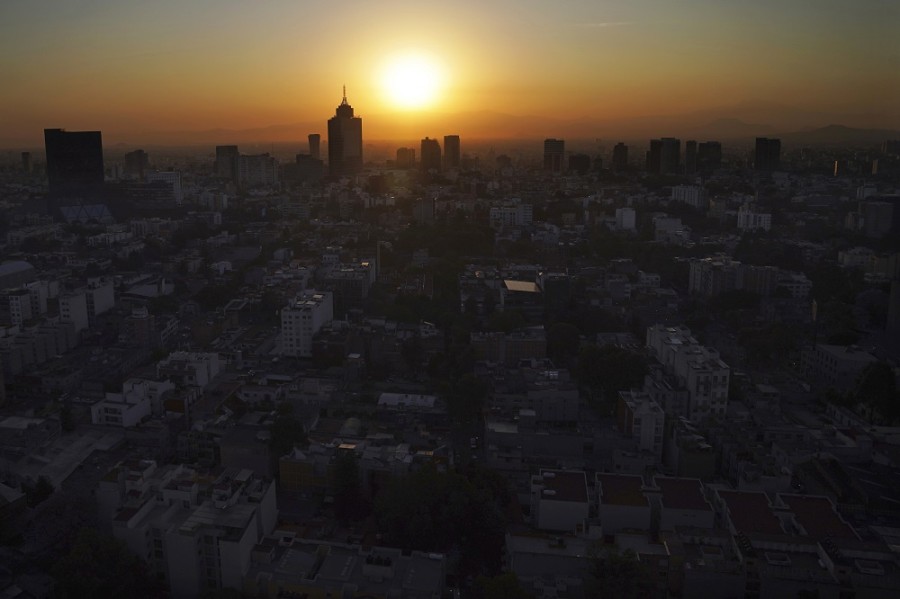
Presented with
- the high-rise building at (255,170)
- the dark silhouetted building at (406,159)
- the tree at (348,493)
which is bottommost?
the tree at (348,493)

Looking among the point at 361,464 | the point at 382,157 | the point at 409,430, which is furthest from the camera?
the point at 382,157

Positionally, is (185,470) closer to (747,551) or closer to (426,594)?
(426,594)

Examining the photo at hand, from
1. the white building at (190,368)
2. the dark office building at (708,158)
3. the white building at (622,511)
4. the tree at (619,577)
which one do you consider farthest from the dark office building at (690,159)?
the tree at (619,577)

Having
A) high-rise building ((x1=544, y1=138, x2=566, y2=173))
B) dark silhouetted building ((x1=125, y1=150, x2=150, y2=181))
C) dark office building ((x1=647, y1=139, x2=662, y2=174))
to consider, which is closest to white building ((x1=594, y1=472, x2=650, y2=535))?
dark office building ((x1=647, y1=139, x2=662, y2=174))

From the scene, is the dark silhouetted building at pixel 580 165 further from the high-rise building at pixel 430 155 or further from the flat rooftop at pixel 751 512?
the flat rooftop at pixel 751 512

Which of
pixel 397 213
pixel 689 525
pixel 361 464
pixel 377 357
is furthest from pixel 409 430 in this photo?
pixel 397 213
